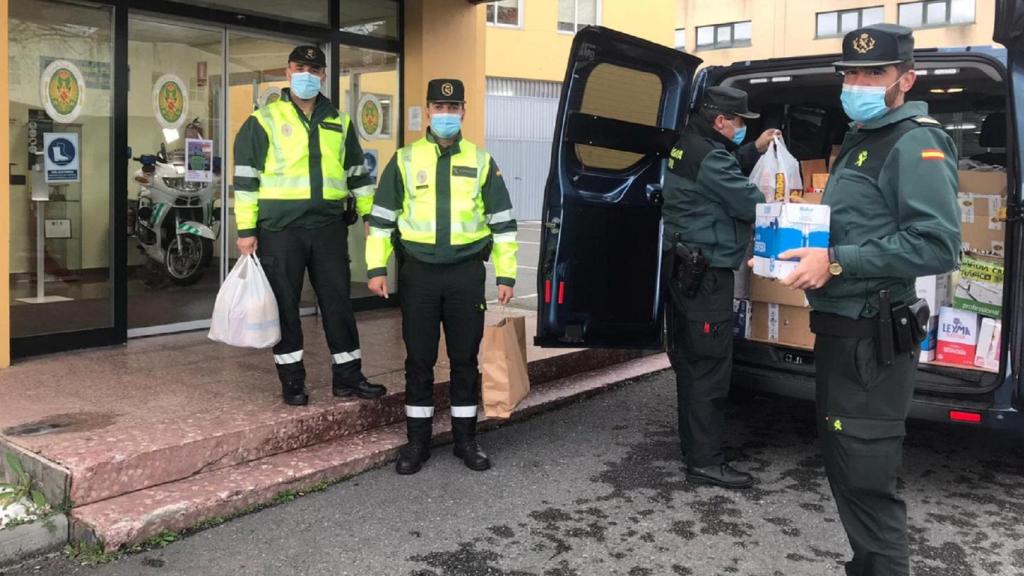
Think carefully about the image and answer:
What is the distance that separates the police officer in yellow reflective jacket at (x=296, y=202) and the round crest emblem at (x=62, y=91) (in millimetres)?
1880

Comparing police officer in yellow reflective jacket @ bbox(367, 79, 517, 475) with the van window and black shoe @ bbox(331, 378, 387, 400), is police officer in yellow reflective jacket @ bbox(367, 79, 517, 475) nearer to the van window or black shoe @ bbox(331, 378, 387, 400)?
black shoe @ bbox(331, 378, 387, 400)

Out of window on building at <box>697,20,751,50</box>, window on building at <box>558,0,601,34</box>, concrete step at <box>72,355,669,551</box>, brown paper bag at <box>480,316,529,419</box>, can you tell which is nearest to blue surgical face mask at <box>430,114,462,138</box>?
brown paper bag at <box>480,316,529,419</box>

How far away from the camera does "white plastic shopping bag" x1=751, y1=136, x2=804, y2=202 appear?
15.3 feet

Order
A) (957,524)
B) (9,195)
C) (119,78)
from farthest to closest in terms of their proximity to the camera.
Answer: (119,78) < (9,195) < (957,524)

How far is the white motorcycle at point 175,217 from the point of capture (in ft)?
22.3

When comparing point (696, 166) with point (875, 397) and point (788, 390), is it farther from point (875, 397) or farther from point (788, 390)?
point (875, 397)

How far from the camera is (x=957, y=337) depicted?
14.7ft

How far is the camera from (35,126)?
5.79 meters

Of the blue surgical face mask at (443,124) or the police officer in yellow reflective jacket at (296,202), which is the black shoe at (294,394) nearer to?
the police officer in yellow reflective jacket at (296,202)

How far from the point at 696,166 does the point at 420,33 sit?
414cm

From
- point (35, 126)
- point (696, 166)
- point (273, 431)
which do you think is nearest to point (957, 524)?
point (696, 166)

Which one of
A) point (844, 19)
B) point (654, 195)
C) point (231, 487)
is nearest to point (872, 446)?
point (654, 195)

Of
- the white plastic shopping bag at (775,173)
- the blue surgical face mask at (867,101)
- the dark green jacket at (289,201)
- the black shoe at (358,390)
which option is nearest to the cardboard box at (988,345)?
the white plastic shopping bag at (775,173)

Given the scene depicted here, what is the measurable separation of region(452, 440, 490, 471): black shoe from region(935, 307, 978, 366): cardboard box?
2268 millimetres
